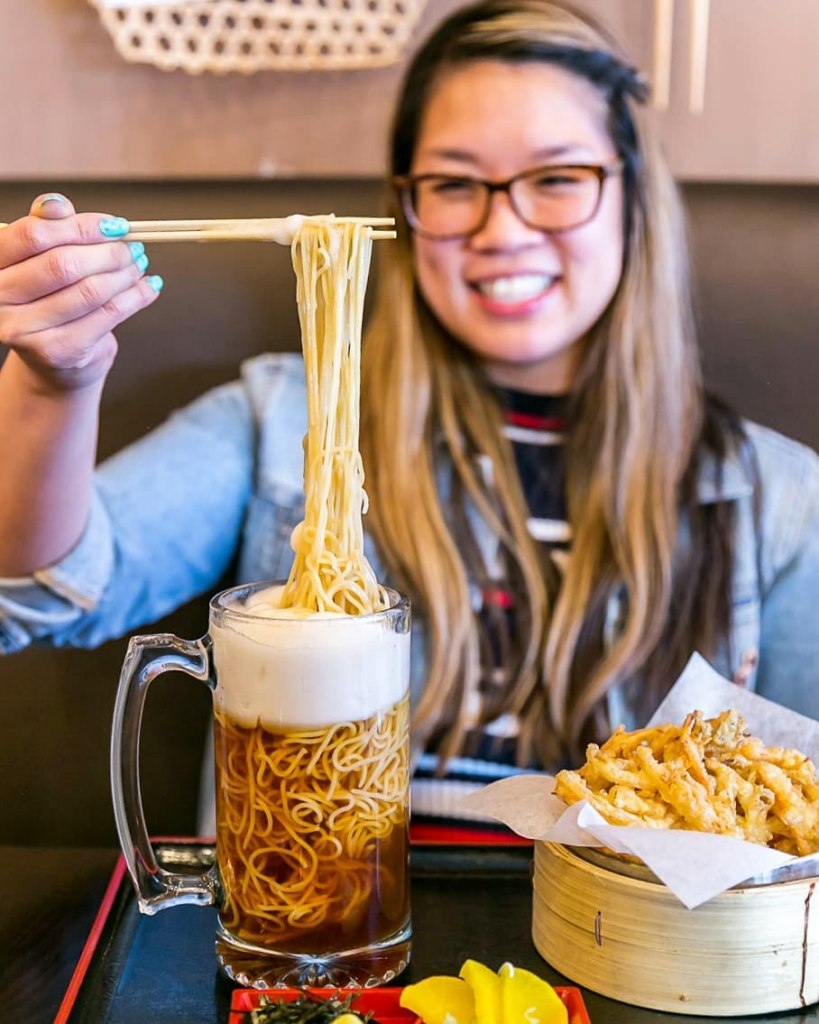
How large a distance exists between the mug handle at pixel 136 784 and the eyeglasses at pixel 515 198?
43.3 inches

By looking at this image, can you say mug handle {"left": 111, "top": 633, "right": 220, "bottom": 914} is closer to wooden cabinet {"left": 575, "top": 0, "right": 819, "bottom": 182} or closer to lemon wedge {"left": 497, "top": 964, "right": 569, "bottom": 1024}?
lemon wedge {"left": 497, "top": 964, "right": 569, "bottom": 1024}

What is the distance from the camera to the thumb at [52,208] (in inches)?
45.5

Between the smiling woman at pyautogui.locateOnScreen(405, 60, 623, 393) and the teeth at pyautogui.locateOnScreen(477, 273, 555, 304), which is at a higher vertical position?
the smiling woman at pyautogui.locateOnScreen(405, 60, 623, 393)

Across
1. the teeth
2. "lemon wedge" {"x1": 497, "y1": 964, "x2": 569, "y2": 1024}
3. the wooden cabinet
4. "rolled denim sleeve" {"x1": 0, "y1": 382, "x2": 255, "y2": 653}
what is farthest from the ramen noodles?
the wooden cabinet

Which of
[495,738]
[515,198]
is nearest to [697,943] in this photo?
[495,738]

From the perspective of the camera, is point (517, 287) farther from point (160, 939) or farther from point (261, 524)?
point (160, 939)

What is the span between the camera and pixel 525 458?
202cm

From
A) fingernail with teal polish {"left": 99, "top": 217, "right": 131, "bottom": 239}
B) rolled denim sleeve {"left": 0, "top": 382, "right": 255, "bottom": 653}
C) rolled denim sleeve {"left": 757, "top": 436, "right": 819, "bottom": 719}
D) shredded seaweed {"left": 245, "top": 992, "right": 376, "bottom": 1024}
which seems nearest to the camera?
shredded seaweed {"left": 245, "top": 992, "right": 376, "bottom": 1024}

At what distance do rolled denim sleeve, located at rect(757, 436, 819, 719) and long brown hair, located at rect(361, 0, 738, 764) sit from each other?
11 centimetres

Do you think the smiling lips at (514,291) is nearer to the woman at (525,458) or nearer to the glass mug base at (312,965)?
the woman at (525,458)

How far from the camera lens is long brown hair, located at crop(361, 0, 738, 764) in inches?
75.2

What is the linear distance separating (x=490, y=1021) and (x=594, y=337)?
1.38 metres

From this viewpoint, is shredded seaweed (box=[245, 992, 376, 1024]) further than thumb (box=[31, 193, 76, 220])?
No

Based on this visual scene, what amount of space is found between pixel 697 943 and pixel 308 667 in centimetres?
39
